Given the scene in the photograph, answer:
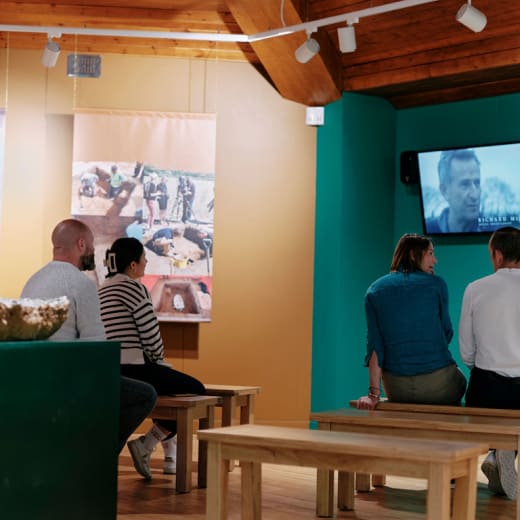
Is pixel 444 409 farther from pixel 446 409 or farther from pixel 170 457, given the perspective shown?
pixel 170 457

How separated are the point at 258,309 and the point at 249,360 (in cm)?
41

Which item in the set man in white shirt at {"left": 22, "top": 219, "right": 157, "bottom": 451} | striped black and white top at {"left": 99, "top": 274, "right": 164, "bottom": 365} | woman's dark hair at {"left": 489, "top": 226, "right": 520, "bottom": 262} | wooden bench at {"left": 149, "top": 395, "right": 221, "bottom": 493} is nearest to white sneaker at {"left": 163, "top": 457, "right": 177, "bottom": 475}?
wooden bench at {"left": 149, "top": 395, "right": 221, "bottom": 493}

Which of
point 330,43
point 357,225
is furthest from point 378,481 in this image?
point 330,43

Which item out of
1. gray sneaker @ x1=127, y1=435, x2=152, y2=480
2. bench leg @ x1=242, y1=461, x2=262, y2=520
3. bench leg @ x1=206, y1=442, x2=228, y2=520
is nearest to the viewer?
bench leg @ x1=206, y1=442, x2=228, y2=520

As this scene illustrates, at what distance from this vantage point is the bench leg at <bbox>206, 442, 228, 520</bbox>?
388 cm

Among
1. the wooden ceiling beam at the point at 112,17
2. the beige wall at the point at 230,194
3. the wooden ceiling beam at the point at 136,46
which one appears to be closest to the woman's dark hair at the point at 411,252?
the beige wall at the point at 230,194

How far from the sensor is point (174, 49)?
7.71 m

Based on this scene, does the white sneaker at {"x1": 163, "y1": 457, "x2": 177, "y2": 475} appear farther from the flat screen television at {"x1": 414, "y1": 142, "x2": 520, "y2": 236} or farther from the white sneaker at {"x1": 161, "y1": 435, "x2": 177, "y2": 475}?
the flat screen television at {"x1": 414, "y1": 142, "x2": 520, "y2": 236}

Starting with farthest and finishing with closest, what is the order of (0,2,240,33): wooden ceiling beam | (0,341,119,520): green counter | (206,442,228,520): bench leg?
(0,2,240,33): wooden ceiling beam → (206,442,228,520): bench leg → (0,341,119,520): green counter

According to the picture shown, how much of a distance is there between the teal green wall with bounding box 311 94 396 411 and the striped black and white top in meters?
2.24

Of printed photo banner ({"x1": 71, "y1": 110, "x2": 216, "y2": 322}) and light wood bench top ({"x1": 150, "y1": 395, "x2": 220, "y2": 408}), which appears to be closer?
light wood bench top ({"x1": 150, "y1": 395, "x2": 220, "y2": 408})

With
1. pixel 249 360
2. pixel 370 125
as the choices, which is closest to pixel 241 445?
pixel 249 360

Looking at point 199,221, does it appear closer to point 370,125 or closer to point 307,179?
point 307,179

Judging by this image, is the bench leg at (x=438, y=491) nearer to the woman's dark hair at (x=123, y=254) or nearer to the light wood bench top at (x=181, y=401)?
the light wood bench top at (x=181, y=401)
